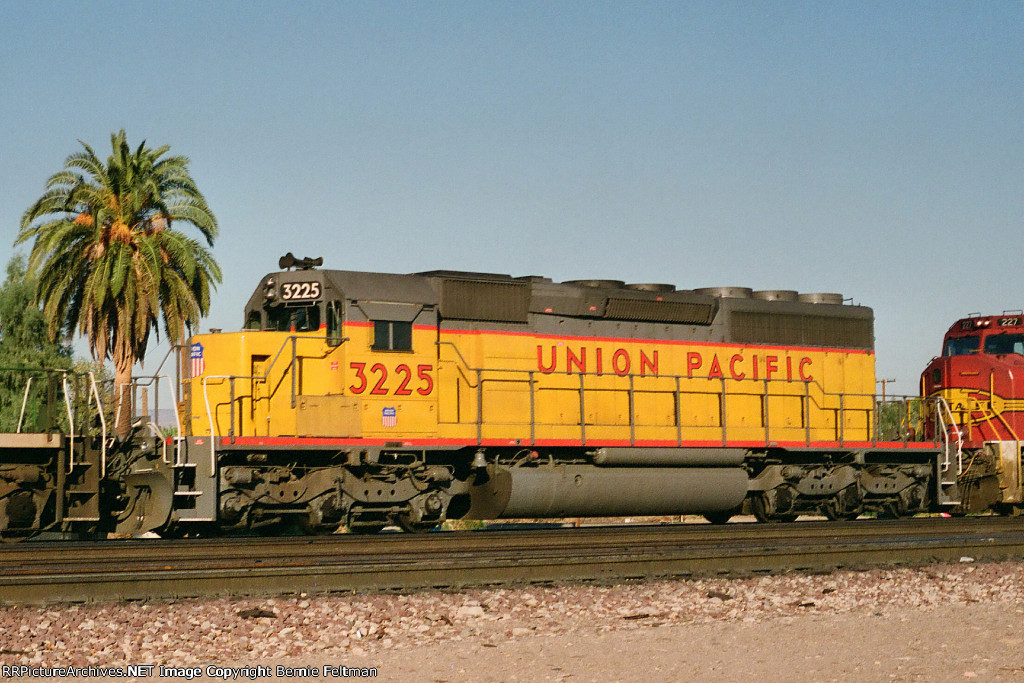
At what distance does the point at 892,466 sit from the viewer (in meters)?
19.5

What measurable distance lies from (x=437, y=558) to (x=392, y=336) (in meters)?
4.73

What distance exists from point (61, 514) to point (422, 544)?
434 centimetres

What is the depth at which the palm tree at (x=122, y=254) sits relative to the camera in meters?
29.2

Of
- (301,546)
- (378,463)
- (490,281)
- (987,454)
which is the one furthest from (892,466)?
(301,546)

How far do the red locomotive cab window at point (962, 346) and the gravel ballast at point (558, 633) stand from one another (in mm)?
12186

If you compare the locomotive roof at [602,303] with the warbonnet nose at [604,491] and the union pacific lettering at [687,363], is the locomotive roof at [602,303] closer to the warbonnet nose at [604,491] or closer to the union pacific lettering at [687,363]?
the union pacific lettering at [687,363]

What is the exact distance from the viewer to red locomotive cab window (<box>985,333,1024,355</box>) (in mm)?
21578

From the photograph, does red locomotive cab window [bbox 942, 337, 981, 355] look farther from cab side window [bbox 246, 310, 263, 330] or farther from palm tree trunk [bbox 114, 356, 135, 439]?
palm tree trunk [bbox 114, 356, 135, 439]

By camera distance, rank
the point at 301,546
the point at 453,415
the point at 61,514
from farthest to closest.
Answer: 1. the point at 453,415
2. the point at 61,514
3. the point at 301,546

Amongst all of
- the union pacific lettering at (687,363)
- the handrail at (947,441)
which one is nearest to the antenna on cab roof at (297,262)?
the union pacific lettering at (687,363)

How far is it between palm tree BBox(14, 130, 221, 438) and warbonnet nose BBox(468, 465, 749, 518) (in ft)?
51.5

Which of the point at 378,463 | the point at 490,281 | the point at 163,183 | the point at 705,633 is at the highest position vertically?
the point at 163,183

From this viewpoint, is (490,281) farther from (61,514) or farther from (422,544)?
(61,514)

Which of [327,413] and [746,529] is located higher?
[327,413]
